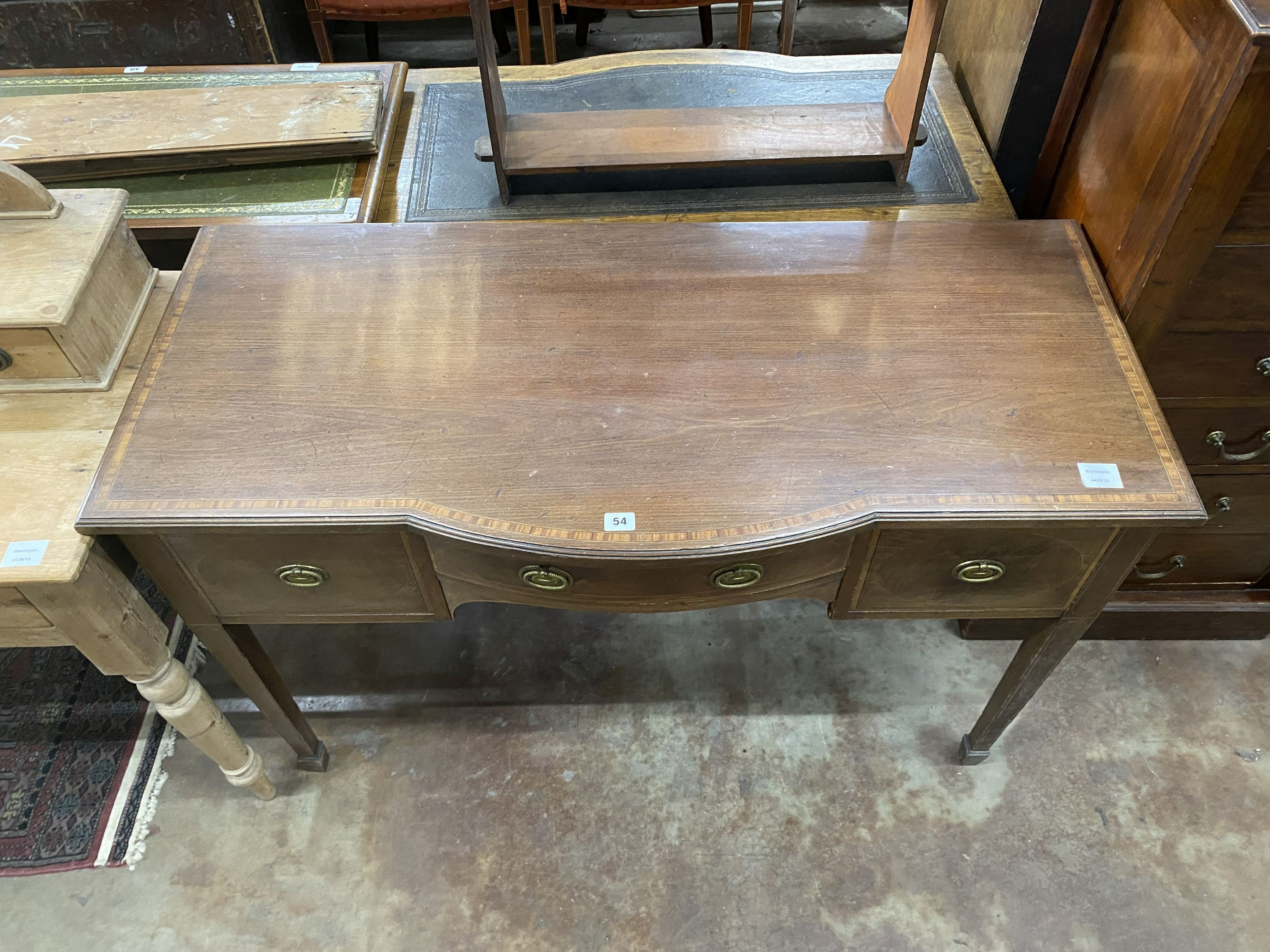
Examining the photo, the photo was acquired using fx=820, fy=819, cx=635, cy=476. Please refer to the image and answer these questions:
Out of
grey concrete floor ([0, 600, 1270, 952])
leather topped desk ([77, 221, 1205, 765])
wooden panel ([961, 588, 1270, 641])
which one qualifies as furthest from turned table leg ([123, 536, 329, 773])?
wooden panel ([961, 588, 1270, 641])

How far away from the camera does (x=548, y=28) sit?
2980 mm

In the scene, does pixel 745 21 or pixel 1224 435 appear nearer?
pixel 1224 435

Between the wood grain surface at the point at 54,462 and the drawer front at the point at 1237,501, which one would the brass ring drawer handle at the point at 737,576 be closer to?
the wood grain surface at the point at 54,462

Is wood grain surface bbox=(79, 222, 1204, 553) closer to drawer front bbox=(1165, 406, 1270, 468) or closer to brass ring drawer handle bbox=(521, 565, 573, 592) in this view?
brass ring drawer handle bbox=(521, 565, 573, 592)

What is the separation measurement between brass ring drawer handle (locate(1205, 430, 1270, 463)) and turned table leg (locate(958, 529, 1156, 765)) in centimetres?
35

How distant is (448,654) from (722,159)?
126 centimetres

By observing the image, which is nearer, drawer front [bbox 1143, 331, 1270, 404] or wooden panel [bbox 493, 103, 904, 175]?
drawer front [bbox 1143, 331, 1270, 404]

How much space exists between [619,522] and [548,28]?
2585 millimetres

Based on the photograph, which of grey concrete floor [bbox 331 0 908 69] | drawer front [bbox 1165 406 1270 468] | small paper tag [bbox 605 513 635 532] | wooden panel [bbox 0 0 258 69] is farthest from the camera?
grey concrete floor [bbox 331 0 908 69]

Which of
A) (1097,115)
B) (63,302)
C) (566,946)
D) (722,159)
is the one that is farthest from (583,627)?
(1097,115)

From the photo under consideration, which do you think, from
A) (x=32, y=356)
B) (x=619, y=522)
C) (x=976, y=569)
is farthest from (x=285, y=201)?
(x=976, y=569)

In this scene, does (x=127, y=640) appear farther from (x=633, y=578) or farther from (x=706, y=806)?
(x=706, y=806)

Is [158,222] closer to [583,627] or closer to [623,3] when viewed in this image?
[583,627]

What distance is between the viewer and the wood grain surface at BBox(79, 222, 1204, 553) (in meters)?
1.07
